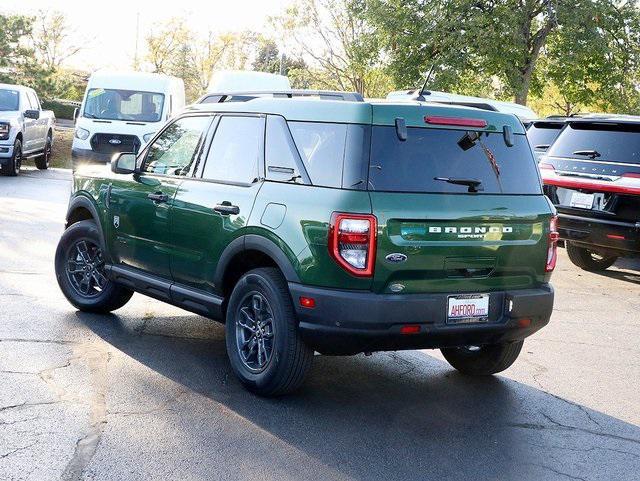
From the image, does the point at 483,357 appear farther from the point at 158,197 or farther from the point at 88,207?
the point at 88,207

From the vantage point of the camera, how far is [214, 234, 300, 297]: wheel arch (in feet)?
17.2

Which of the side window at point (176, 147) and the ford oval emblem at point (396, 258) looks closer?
the ford oval emblem at point (396, 258)

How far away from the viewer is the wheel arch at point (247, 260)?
5254 mm

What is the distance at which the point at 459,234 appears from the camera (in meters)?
5.21

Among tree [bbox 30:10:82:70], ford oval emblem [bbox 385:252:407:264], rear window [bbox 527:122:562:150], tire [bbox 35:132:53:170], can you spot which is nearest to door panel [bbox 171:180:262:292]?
ford oval emblem [bbox 385:252:407:264]

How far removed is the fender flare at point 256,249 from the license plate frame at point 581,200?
242 inches

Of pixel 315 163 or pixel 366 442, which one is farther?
pixel 315 163

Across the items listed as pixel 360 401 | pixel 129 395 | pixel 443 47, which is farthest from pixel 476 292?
pixel 443 47

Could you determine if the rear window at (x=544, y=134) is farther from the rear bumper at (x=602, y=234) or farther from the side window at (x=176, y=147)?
the side window at (x=176, y=147)

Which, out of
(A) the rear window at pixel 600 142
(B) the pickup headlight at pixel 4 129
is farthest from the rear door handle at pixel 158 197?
(B) the pickup headlight at pixel 4 129

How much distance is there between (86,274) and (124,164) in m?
1.15

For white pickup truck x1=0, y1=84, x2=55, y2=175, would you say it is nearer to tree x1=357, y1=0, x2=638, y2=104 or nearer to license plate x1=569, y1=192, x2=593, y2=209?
license plate x1=569, y1=192, x2=593, y2=209

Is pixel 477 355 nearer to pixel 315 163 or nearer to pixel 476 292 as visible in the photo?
pixel 476 292

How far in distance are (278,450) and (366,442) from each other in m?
0.51
